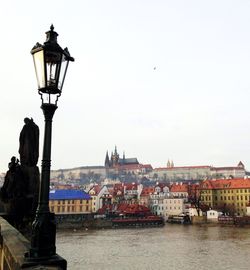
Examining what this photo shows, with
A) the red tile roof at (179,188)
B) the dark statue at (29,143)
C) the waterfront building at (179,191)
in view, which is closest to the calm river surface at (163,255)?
the dark statue at (29,143)

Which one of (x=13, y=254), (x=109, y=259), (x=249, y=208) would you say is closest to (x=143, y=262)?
(x=109, y=259)

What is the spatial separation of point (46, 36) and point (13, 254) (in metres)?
3.35

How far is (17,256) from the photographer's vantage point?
17.9 feet

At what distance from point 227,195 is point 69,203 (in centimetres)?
4841

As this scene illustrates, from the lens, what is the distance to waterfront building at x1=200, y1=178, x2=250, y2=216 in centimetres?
11088

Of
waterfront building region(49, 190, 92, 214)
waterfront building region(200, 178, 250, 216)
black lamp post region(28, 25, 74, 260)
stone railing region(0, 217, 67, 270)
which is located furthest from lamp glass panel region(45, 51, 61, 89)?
waterfront building region(200, 178, 250, 216)

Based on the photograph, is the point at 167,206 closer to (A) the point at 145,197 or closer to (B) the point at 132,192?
(A) the point at 145,197

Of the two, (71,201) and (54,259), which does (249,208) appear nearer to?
(71,201)

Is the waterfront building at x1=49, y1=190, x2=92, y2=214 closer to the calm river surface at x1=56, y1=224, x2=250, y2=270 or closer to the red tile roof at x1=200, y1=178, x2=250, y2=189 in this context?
the red tile roof at x1=200, y1=178, x2=250, y2=189

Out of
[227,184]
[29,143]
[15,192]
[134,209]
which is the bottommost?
[134,209]

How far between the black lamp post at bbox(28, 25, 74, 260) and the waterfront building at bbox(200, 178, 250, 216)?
110656mm

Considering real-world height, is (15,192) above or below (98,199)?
above

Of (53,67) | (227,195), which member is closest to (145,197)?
(227,195)

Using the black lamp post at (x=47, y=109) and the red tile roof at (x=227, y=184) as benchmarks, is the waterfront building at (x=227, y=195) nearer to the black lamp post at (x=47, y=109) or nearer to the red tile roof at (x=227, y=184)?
the red tile roof at (x=227, y=184)
